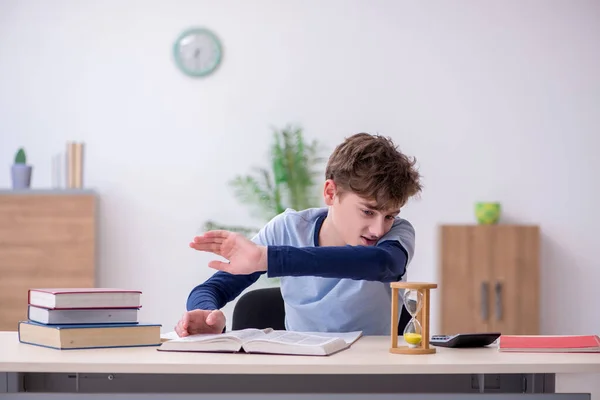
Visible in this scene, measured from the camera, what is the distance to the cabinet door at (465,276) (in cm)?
546

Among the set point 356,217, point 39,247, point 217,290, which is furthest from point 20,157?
point 356,217

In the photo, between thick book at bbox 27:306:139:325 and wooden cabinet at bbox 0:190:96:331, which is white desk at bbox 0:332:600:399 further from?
wooden cabinet at bbox 0:190:96:331

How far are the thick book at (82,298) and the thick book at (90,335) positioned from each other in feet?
0.17

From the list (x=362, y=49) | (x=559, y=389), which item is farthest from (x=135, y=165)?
(x=559, y=389)

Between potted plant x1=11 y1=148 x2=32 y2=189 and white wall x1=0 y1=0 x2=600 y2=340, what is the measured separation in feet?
0.98

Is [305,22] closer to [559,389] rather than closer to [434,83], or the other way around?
[434,83]

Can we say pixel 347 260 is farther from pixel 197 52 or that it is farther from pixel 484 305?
pixel 197 52

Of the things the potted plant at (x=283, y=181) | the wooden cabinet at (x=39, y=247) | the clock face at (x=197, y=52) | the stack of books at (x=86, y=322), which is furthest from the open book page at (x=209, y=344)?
the clock face at (x=197, y=52)

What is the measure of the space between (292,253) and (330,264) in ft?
0.40

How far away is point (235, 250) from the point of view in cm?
208

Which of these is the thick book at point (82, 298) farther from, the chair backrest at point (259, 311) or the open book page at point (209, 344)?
the chair backrest at point (259, 311)

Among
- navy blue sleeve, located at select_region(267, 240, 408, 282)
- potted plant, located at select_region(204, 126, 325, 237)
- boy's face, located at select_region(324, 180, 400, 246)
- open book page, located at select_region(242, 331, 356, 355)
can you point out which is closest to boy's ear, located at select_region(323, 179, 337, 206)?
boy's face, located at select_region(324, 180, 400, 246)

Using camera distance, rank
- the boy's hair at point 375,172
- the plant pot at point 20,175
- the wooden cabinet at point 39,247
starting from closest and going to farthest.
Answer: the boy's hair at point 375,172 < the wooden cabinet at point 39,247 < the plant pot at point 20,175

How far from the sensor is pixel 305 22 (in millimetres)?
5750
